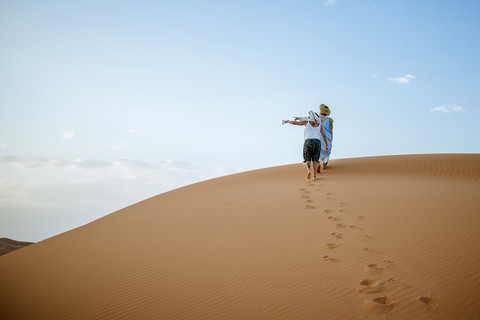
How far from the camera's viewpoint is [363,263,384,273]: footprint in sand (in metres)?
Answer: 3.56

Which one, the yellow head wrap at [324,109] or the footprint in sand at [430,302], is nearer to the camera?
the footprint in sand at [430,302]

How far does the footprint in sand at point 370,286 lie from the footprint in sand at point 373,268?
0.82 feet

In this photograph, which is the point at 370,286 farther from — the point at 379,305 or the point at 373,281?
the point at 379,305

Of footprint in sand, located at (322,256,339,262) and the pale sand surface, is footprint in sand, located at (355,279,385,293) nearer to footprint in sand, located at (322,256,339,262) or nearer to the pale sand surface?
the pale sand surface

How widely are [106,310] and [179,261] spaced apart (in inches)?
53.6

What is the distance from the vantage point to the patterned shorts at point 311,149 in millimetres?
9797

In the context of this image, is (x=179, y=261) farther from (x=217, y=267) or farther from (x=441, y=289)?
(x=441, y=289)

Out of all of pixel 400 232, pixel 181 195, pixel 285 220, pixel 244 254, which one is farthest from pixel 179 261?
pixel 181 195

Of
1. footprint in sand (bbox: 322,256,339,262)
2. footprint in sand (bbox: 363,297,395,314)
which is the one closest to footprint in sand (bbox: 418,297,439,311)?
footprint in sand (bbox: 363,297,395,314)

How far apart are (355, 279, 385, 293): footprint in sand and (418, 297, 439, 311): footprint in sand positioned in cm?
37

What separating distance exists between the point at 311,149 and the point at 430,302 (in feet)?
23.5

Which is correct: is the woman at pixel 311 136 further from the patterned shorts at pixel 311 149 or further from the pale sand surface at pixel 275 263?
the pale sand surface at pixel 275 263

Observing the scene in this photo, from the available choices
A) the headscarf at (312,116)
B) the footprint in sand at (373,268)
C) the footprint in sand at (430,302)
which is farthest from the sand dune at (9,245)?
the footprint in sand at (430,302)

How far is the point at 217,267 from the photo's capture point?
4.31 meters
